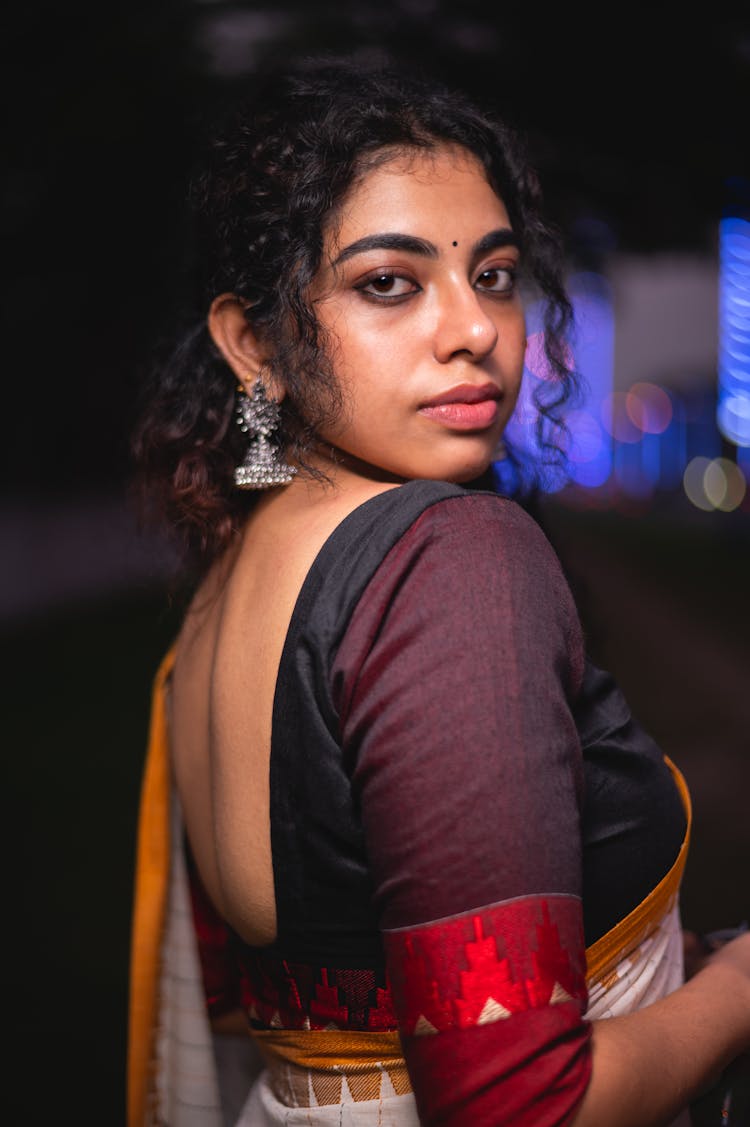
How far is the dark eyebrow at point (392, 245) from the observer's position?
107cm

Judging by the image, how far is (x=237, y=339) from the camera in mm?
1249

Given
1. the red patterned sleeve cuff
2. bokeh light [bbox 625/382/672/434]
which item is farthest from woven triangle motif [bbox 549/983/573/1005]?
bokeh light [bbox 625/382/672/434]

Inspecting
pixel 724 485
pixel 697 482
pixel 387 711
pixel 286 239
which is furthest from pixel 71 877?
pixel 697 482

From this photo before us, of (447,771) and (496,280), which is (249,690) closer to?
(447,771)

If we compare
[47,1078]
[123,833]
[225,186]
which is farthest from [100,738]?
[225,186]

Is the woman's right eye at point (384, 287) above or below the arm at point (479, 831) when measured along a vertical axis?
above

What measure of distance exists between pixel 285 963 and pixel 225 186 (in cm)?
86

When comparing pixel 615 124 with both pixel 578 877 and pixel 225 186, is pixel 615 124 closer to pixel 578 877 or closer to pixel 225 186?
pixel 225 186

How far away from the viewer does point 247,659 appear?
1.08 m

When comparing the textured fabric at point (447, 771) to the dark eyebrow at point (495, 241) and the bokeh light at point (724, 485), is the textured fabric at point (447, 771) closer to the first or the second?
the dark eyebrow at point (495, 241)

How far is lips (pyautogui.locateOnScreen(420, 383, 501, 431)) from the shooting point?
1090 millimetres

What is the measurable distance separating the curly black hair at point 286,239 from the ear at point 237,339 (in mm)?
23

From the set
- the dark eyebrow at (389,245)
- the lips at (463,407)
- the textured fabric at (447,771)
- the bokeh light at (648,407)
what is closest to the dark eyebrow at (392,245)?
the dark eyebrow at (389,245)

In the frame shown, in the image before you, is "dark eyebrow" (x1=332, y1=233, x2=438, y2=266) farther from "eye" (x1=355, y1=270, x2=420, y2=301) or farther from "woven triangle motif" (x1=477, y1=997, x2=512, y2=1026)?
"woven triangle motif" (x1=477, y1=997, x2=512, y2=1026)
